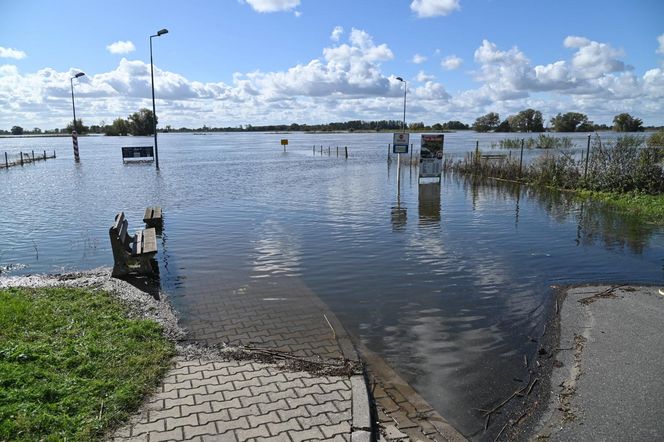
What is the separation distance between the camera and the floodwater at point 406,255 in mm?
6316

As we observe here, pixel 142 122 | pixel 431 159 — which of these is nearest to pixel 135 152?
pixel 431 159

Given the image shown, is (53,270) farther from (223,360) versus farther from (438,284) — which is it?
(438,284)

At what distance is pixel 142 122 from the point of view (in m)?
150

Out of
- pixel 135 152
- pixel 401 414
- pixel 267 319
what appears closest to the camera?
pixel 401 414

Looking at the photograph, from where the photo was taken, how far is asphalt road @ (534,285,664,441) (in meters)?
4.49

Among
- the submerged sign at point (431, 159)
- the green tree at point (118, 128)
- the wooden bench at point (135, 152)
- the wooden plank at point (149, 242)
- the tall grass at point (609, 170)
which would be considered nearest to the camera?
the wooden plank at point (149, 242)

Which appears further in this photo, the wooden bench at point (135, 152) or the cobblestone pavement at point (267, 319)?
the wooden bench at point (135, 152)

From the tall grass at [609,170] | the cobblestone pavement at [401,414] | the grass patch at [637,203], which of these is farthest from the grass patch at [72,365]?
the tall grass at [609,170]

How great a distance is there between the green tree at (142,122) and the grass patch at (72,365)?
501ft

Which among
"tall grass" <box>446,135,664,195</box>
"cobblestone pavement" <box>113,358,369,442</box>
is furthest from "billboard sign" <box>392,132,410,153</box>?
"cobblestone pavement" <box>113,358,369,442</box>

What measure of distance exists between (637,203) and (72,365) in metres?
18.5

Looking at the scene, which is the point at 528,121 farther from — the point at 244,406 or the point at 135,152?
the point at 244,406

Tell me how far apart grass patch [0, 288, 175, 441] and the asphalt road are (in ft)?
12.8

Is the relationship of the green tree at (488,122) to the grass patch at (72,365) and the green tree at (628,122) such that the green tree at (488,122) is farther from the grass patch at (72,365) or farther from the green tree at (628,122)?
the grass patch at (72,365)
